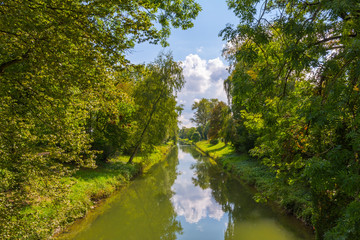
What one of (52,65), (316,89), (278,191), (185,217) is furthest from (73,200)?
(316,89)

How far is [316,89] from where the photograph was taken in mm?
4418

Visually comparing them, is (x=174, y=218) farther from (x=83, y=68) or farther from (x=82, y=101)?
(x=83, y=68)

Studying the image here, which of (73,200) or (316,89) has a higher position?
(316,89)

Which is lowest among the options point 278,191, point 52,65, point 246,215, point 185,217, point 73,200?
point 185,217

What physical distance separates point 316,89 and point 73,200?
32.3 feet

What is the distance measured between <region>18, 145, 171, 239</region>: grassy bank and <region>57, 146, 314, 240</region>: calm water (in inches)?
24.5

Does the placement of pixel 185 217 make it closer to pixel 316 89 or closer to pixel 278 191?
pixel 278 191

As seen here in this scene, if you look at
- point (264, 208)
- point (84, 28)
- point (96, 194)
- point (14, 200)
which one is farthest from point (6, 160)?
point (264, 208)

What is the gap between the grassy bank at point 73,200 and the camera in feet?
15.5

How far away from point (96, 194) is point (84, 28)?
9624mm

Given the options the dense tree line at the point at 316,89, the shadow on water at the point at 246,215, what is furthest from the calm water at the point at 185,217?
the dense tree line at the point at 316,89

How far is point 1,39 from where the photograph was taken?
12.0ft

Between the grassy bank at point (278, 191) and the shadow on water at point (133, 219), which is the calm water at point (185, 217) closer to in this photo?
the shadow on water at point (133, 219)

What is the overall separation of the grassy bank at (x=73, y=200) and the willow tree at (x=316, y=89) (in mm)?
5279
